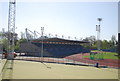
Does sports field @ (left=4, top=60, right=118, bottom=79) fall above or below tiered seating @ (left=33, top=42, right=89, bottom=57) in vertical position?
below

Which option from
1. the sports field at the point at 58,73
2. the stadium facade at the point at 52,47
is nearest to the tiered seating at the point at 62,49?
the stadium facade at the point at 52,47

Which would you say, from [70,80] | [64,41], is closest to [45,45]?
[64,41]

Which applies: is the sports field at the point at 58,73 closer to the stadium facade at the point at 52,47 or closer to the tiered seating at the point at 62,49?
the stadium facade at the point at 52,47

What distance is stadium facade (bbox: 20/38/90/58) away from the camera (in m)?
63.0

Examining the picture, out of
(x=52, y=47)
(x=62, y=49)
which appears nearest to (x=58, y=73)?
(x=62, y=49)

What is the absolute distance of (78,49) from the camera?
→ 75.8 meters

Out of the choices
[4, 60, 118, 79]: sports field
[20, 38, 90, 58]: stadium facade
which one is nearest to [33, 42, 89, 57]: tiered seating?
[20, 38, 90, 58]: stadium facade

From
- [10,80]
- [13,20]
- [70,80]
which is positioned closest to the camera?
[10,80]

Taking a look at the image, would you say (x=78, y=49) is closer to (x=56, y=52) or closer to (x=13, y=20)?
(x=56, y=52)

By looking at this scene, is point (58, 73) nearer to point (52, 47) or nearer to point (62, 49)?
point (62, 49)

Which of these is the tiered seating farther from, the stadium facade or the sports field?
the sports field

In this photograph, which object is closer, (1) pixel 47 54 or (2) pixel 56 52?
(1) pixel 47 54

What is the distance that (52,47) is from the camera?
72812 mm

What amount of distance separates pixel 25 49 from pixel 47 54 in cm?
A: 996
